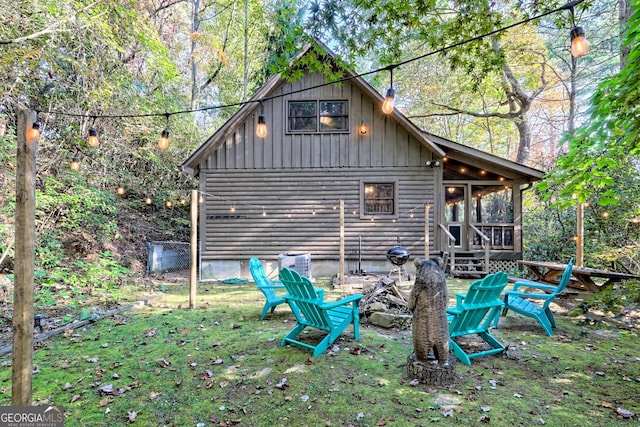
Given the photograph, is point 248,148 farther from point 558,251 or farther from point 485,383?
point 558,251

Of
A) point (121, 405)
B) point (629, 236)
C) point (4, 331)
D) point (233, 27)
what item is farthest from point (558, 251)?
point (233, 27)

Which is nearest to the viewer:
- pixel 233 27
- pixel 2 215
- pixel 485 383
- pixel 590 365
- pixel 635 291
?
pixel 485 383

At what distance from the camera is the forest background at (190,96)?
4086 millimetres

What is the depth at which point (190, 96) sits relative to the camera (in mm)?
16672

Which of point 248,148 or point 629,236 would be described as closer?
point 629,236

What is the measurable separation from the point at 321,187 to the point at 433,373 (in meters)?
7.56

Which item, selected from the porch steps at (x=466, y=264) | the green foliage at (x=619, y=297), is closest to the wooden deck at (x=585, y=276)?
the green foliage at (x=619, y=297)

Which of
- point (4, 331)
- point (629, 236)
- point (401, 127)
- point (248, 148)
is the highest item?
point (401, 127)

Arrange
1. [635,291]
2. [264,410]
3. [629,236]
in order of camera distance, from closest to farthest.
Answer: [264,410], [635,291], [629,236]

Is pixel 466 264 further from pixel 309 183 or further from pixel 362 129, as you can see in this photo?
pixel 309 183

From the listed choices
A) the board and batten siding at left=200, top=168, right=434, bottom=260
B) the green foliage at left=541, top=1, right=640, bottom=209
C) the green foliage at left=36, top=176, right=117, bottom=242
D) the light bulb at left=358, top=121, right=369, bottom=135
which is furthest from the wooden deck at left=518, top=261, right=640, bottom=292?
the green foliage at left=36, top=176, right=117, bottom=242

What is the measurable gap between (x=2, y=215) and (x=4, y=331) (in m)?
2.89

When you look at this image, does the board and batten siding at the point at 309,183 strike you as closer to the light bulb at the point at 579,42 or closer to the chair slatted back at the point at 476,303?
the chair slatted back at the point at 476,303

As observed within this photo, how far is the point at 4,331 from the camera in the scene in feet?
14.6
